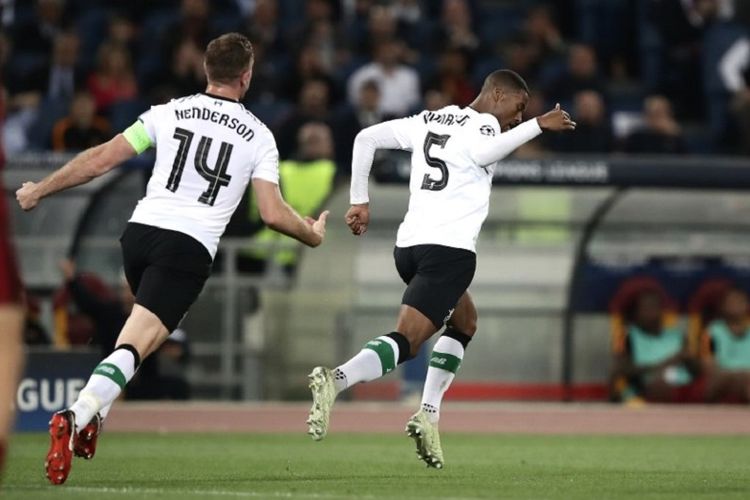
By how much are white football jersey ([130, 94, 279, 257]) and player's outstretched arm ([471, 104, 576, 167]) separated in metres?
1.28

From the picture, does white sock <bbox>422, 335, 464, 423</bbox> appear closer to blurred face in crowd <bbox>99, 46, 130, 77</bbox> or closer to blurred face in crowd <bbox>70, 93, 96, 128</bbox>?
blurred face in crowd <bbox>70, 93, 96, 128</bbox>

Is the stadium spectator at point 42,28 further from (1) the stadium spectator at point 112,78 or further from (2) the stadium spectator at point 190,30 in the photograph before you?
(2) the stadium spectator at point 190,30

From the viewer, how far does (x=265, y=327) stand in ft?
57.4

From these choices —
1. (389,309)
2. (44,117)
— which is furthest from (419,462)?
(44,117)

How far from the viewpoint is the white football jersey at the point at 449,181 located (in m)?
9.84

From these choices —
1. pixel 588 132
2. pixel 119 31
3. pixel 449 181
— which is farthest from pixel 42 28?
pixel 449 181

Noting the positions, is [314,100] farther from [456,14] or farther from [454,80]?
[456,14]

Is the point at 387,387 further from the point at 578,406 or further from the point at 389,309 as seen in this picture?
the point at 578,406

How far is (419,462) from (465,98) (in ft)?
29.2

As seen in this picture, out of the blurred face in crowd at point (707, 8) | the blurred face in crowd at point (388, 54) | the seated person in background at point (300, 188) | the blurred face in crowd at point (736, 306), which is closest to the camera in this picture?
the seated person in background at point (300, 188)

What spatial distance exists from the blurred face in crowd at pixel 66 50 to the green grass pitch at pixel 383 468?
7.65 metres

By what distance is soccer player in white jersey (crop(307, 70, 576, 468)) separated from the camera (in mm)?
9570

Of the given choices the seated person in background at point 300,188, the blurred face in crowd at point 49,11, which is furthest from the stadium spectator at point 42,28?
the seated person in background at point 300,188

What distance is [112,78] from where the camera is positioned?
65.9 ft
